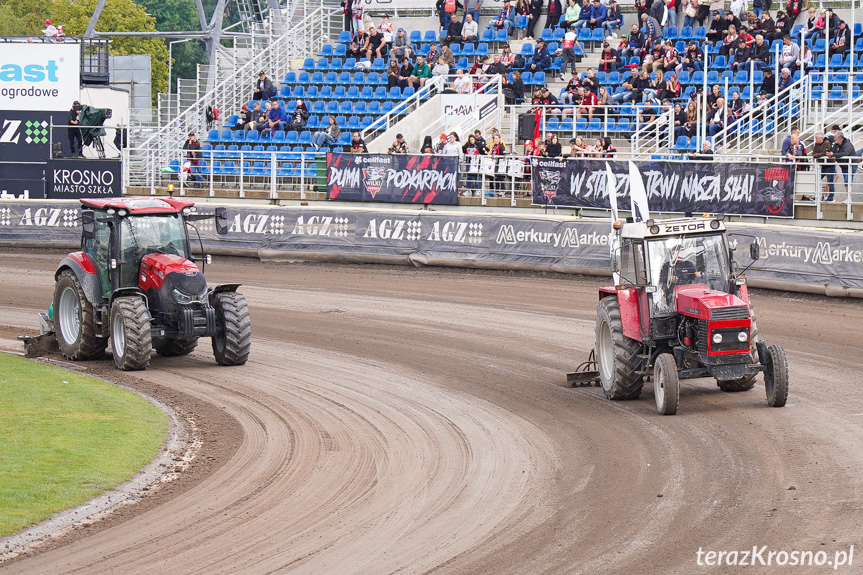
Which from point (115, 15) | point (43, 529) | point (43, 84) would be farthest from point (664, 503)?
point (115, 15)

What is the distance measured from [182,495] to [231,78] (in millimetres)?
29731

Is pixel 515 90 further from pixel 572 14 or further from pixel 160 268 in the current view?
pixel 160 268

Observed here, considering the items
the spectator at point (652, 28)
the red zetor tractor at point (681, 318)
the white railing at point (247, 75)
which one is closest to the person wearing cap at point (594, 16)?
the spectator at point (652, 28)

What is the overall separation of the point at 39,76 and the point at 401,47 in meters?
10.8

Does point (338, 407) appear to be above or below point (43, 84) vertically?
below

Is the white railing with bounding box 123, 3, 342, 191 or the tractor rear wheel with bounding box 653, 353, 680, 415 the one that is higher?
the white railing with bounding box 123, 3, 342, 191

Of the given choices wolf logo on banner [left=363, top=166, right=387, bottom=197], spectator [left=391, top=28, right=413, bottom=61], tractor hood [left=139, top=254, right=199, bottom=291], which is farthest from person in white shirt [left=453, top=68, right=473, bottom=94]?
tractor hood [left=139, top=254, right=199, bottom=291]

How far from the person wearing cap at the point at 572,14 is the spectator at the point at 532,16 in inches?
33.8

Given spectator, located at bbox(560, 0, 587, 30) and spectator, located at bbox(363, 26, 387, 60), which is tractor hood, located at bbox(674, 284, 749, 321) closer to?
spectator, located at bbox(560, 0, 587, 30)

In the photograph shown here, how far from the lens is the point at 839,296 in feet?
66.0

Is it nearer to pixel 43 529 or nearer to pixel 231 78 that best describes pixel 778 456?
pixel 43 529

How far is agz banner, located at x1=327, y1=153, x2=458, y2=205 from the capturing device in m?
27.7

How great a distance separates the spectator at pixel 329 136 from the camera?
32375 millimetres

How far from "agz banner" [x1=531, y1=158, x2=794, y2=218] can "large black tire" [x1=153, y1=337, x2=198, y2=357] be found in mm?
11508
